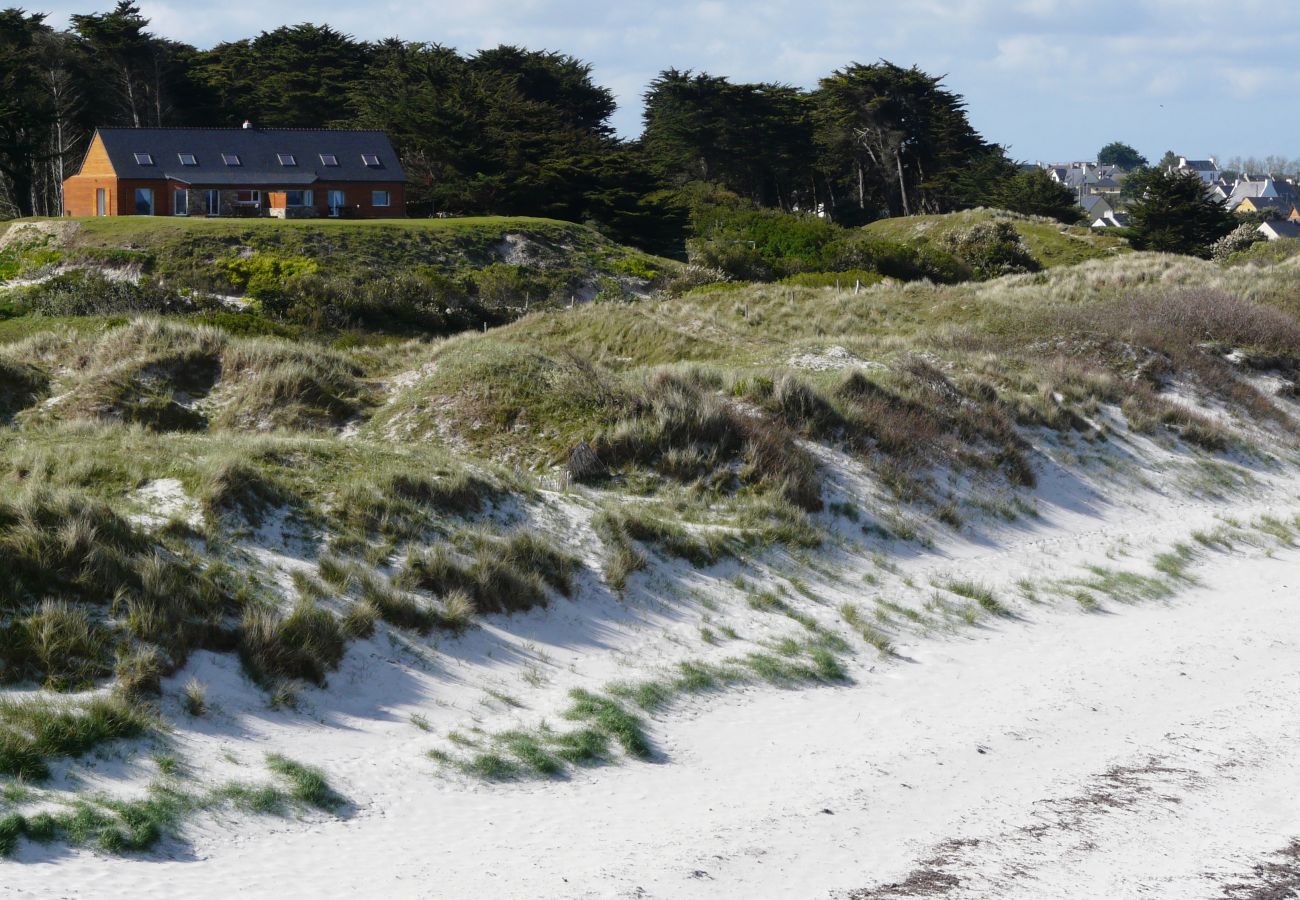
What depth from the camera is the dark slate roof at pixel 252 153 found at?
5344cm

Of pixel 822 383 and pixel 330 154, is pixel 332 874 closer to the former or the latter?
pixel 822 383

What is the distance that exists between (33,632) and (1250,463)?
2090 cm

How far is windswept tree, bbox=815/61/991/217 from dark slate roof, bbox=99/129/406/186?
99.3 ft

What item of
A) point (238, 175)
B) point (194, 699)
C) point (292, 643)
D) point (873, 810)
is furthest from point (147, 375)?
point (238, 175)

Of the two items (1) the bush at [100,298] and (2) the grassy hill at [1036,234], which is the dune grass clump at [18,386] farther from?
(2) the grassy hill at [1036,234]

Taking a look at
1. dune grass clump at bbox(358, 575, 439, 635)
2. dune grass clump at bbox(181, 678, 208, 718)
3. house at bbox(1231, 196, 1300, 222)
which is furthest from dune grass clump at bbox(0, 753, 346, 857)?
house at bbox(1231, 196, 1300, 222)

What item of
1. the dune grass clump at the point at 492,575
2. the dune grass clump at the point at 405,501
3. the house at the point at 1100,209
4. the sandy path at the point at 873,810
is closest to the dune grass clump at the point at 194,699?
the sandy path at the point at 873,810

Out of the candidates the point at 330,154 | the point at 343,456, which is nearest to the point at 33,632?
the point at 343,456

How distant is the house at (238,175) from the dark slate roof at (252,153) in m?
0.04

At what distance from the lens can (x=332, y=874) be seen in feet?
24.9

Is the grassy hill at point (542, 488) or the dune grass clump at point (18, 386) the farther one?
the dune grass clump at point (18, 386)

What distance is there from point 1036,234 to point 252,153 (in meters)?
36.4

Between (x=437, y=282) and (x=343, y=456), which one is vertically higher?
(x=437, y=282)

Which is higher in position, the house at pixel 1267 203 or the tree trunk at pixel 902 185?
the house at pixel 1267 203
